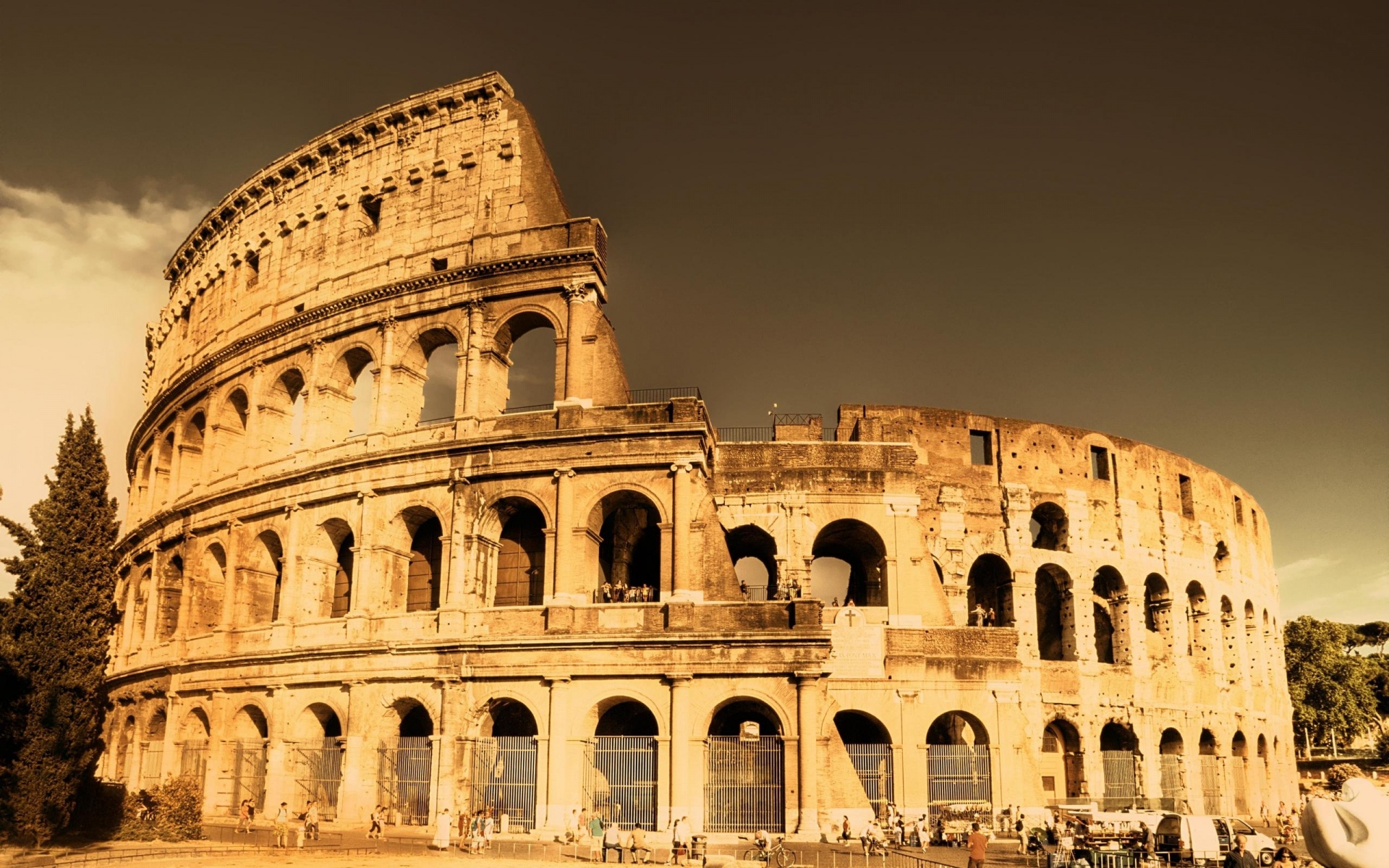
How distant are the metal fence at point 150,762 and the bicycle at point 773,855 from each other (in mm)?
16065

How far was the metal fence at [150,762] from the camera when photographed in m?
26.0

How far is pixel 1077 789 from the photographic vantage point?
27094 millimetres

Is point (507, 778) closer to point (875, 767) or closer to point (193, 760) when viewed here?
point (875, 767)

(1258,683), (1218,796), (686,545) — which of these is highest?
(686,545)

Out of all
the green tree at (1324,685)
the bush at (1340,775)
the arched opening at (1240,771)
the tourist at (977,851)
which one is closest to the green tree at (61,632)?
the tourist at (977,851)

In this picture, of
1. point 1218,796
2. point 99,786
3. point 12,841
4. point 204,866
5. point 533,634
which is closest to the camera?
point 204,866

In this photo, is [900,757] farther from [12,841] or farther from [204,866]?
[12,841]

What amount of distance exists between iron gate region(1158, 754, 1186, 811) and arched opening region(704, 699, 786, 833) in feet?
47.6

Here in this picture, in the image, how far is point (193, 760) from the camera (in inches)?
975

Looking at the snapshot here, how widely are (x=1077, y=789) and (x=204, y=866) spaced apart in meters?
21.1

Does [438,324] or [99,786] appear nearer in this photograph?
[99,786]

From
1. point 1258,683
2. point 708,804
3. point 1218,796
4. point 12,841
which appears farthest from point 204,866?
point 1258,683

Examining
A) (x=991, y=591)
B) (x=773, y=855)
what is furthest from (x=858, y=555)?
(x=773, y=855)

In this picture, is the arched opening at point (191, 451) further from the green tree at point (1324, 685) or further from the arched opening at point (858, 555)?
the green tree at point (1324, 685)
